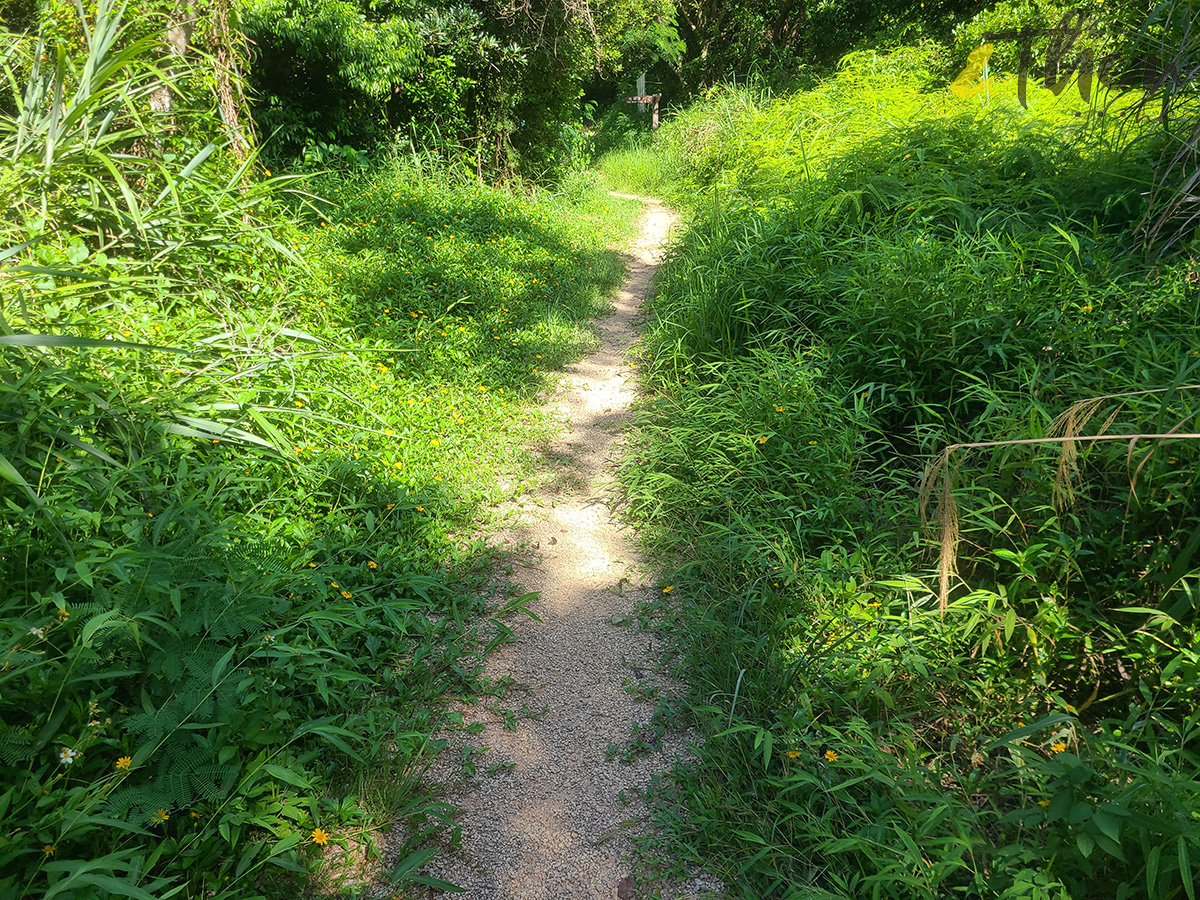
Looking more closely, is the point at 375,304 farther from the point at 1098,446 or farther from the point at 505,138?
the point at 505,138

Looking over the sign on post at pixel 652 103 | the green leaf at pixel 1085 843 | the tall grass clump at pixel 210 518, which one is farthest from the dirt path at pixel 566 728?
the sign on post at pixel 652 103

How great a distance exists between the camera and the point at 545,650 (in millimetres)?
2773

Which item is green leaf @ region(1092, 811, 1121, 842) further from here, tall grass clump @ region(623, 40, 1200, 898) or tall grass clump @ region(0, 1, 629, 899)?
tall grass clump @ region(0, 1, 629, 899)

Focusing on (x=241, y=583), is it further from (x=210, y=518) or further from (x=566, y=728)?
(x=566, y=728)

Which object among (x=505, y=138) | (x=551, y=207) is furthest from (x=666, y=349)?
(x=505, y=138)

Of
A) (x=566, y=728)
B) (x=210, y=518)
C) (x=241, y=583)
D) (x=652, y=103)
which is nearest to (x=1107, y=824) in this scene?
(x=566, y=728)

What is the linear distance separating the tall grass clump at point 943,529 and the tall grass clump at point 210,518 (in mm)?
991

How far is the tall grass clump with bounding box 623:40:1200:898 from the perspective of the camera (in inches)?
71.4

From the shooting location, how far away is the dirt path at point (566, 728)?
1.98m

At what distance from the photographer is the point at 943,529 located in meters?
2.09

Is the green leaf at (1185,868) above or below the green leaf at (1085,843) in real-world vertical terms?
above

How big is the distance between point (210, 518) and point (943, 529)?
8.07ft

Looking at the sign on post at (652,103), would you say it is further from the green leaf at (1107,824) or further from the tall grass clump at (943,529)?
the green leaf at (1107,824)

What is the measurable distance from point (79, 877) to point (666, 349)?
4.07 metres
